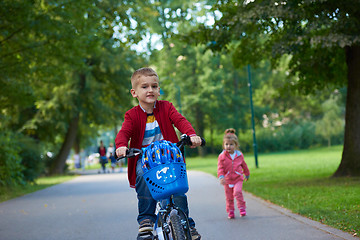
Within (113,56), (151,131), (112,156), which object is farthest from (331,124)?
(112,156)

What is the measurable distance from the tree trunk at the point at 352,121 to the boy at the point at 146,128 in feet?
35.0

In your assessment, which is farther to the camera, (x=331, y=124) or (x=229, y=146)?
(x=331, y=124)

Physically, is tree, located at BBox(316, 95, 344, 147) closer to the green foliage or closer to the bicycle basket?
the green foliage

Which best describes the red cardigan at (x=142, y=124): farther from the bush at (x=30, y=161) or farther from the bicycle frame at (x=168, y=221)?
the bush at (x=30, y=161)

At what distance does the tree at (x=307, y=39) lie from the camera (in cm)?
1178

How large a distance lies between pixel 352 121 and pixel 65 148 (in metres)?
21.9

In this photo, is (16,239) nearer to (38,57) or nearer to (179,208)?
(179,208)

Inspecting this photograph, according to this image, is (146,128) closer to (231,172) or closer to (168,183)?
(168,183)

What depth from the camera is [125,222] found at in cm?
861

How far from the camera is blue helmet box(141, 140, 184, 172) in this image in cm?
406

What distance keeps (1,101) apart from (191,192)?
8.70 metres

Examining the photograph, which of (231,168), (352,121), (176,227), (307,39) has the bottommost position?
(176,227)

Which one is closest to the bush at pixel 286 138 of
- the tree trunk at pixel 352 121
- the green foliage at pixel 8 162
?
the tree trunk at pixel 352 121

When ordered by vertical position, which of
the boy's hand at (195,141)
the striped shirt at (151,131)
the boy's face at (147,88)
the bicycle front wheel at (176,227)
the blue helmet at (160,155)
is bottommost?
the bicycle front wheel at (176,227)
